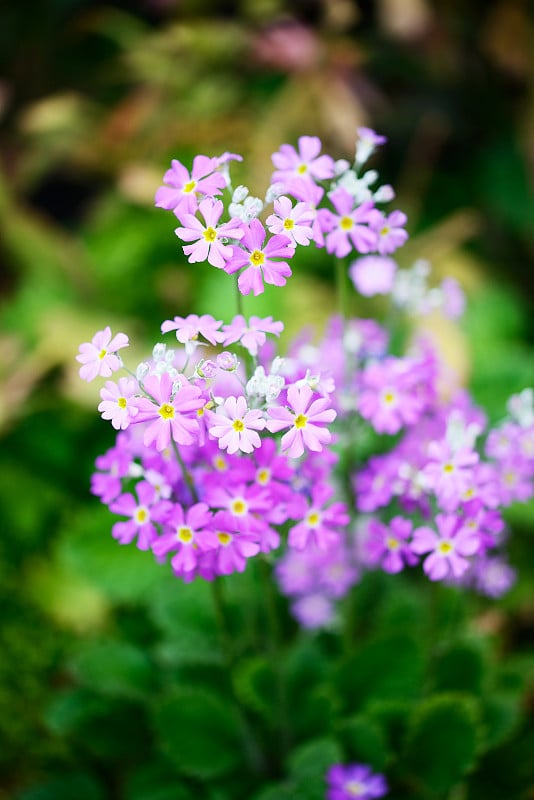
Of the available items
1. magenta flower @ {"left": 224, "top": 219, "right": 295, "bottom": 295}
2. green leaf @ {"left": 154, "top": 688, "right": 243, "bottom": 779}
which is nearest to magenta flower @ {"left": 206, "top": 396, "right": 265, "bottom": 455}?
magenta flower @ {"left": 224, "top": 219, "right": 295, "bottom": 295}

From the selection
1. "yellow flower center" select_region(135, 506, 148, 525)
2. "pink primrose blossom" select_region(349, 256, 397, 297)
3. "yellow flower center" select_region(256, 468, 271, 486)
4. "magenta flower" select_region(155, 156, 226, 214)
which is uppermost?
"pink primrose blossom" select_region(349, 256, 397, 297)

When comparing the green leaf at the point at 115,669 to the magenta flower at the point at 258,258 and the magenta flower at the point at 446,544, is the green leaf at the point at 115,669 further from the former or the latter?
the magenta flower at the point at 258,258

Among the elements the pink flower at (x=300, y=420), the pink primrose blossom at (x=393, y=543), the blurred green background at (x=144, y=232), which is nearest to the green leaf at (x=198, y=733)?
the blurred green background at (x=144, y=232)

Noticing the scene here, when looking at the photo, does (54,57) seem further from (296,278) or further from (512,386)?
(512,386)

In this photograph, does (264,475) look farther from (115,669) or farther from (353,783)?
(115,669)

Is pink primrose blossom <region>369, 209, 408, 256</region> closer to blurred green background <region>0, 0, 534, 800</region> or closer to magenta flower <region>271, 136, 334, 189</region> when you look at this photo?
magenta flower <region>271, 136, 334, 189</region>
